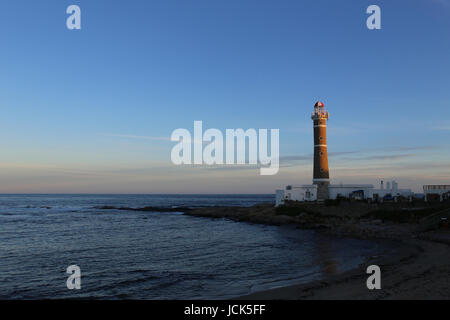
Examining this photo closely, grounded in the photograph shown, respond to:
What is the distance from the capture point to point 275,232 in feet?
122

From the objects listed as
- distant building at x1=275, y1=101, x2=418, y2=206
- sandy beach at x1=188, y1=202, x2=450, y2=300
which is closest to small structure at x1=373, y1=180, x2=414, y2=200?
distant building at x1=275, y1=101, x2=418, y2=206

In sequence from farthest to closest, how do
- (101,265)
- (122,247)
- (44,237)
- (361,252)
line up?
1. (44,237)
2. (122,247)
3. (361,252)
4. (101,265)

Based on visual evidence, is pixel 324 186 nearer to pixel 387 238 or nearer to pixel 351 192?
pixel 351 192

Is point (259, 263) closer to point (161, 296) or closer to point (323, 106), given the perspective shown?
point (161, 296)

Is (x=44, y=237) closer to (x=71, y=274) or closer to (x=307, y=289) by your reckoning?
(x=71, y=274)

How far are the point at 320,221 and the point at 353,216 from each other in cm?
359

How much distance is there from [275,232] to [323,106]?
19200mm

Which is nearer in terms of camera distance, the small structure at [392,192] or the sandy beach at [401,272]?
the sandy beach at [401,272]

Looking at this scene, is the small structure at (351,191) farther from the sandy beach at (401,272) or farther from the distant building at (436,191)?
the sandy beach at (401,272)

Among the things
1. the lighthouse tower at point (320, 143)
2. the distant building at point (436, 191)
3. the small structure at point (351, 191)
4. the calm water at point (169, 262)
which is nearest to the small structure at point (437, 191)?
the distant building at point (436, 191)

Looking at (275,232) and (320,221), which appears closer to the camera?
(275,232)

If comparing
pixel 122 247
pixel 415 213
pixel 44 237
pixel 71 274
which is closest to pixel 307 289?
pixel 71 274
